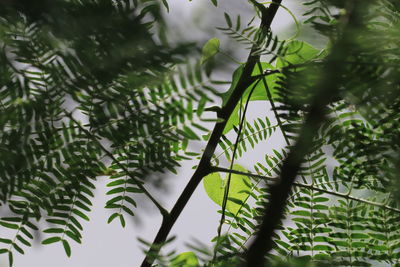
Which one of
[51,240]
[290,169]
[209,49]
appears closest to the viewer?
[290,169]

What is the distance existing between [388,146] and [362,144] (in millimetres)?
23

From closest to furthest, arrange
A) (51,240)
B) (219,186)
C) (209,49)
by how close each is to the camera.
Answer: (209,49)
(51,240)
(219,186)

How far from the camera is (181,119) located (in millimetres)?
331

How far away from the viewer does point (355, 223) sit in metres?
0.48

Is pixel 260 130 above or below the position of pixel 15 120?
above

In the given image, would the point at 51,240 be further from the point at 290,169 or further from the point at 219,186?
the point at 290,169

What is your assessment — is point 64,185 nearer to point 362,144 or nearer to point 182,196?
point 182,196

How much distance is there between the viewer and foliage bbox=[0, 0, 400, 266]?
282 mm

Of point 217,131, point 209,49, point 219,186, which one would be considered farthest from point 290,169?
point 219,186

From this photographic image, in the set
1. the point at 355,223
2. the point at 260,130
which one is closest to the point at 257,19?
the point at 260,130

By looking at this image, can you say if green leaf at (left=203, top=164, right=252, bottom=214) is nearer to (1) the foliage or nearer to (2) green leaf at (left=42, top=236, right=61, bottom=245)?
(1) the foliage

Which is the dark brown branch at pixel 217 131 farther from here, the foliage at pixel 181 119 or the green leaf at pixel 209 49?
the green leaf at pixel 209 49

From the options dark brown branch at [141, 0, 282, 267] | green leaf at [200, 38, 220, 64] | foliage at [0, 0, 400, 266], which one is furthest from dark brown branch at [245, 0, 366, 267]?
dark brown branch at [141, 0, 282, 267]

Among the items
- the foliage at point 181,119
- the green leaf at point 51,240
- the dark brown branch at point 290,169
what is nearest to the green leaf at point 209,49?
the foliage at point 181,119
